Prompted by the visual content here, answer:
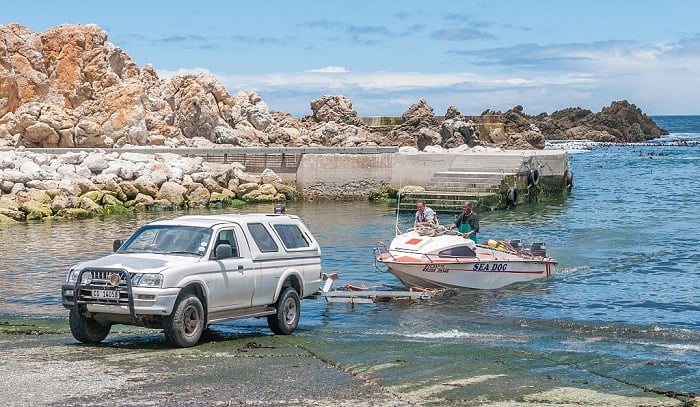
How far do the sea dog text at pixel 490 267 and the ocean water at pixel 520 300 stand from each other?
1.84 feet

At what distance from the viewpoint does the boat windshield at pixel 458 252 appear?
2375 cm

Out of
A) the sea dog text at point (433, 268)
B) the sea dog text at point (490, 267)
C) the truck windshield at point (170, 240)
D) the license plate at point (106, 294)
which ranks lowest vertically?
the sea dog text at point (490, 267)

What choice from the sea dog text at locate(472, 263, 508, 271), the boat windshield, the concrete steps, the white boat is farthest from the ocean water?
the concrete steps

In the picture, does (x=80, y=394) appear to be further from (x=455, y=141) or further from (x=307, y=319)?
(x=455, y=141)

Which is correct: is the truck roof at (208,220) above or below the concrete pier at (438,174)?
above

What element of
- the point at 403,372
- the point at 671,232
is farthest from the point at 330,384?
the point at 671,232

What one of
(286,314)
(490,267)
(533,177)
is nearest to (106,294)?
(286,314)

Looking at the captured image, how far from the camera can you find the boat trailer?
70.3ft

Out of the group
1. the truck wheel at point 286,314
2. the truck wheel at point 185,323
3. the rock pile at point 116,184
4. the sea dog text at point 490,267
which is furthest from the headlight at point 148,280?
the rock pile at point 116,184

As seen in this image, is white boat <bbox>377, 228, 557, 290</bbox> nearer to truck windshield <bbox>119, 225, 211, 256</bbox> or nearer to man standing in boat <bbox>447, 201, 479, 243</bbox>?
man standing in boat <bbox>447, 201, 479, 243</bbox>

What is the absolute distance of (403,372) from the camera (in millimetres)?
12836

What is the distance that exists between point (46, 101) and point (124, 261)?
59.2 metres

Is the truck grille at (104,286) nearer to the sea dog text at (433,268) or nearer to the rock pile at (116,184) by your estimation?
the sea dog text at (433,268)

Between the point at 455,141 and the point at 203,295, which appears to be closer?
the point at 203,295
